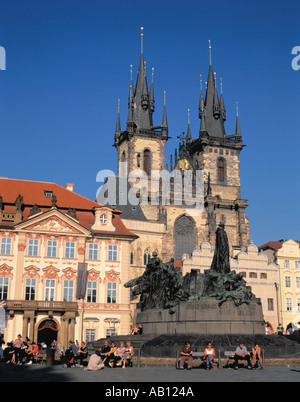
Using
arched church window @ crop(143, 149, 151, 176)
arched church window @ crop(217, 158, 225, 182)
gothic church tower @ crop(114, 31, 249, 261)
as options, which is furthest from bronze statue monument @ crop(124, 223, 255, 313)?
arched church window @ crop(217, 158, 225, 182)

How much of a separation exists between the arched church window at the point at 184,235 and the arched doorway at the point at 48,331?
96.7ft

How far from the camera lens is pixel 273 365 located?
15688 millimetres

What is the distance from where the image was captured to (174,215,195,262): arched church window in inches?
2532

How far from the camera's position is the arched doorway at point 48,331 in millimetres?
35250

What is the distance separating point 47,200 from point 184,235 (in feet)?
93.0

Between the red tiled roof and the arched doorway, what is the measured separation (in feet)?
23.4

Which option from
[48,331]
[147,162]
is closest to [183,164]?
[147,162]

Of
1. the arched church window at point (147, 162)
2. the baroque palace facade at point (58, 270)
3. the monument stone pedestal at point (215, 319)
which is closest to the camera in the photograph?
the monument stone pedestal at point (215, 319)

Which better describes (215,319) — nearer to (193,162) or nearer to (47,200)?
→ (47,200)

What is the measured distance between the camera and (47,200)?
130 ft

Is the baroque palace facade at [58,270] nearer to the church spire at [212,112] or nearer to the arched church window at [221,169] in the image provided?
the arched church window at [221,169]

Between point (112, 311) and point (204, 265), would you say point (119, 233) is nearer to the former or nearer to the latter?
point (112, 311)

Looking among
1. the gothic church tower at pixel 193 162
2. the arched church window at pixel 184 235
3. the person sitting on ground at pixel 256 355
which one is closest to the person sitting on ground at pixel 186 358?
the person sitting on ground at pixel 256 355

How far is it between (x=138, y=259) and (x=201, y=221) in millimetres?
13754
